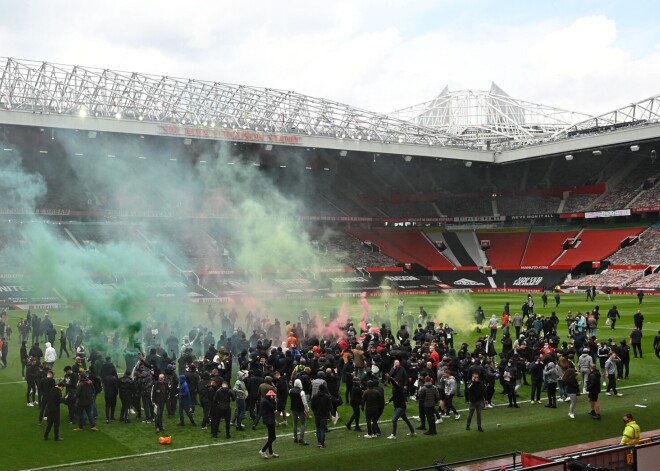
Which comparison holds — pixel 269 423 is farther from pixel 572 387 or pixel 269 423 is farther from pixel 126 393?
pixel 572 387

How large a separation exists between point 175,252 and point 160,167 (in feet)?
37.1

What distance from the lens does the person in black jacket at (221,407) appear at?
561 inches

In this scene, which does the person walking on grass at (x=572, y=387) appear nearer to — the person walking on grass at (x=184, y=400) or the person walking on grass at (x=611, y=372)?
the person walking on grass at (x=611, y=372)

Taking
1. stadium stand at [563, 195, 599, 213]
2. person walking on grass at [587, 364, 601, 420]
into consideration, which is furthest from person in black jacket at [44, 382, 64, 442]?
stadium stand at [563, 195, 599, 213]

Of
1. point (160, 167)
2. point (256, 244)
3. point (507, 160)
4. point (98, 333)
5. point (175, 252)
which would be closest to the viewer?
point (98, 333)

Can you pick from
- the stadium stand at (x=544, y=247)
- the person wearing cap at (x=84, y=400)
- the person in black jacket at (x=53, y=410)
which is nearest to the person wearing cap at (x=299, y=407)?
the person wearing cap at (x=84, y=400)

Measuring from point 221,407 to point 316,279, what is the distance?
34682 mm

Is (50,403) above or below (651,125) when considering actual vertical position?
below

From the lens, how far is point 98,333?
22.6 meters

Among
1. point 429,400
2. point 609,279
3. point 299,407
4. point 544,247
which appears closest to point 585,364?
point 429,400

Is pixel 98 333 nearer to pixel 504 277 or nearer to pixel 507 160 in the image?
pixel 504 277

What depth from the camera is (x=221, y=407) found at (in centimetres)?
1428

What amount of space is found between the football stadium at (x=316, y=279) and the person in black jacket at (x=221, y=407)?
7cm

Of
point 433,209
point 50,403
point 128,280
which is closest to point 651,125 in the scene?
point 433,209
